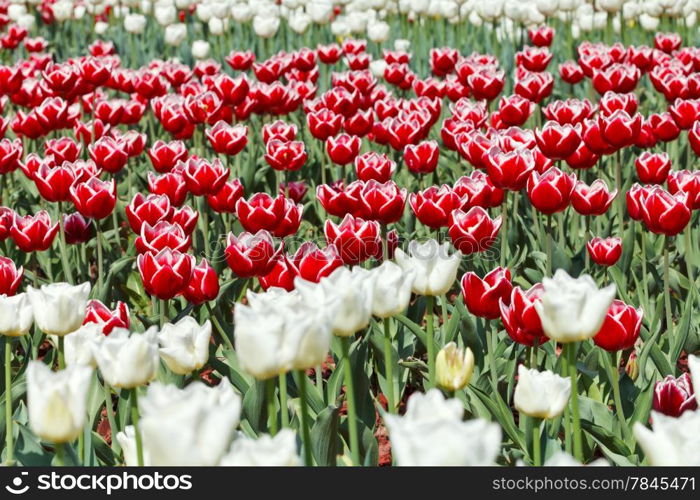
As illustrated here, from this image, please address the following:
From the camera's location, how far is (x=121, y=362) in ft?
6.32

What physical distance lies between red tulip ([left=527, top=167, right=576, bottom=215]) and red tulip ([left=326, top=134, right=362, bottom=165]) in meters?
1.19

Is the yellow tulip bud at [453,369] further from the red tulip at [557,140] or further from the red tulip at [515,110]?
the red tulip at [515,110]

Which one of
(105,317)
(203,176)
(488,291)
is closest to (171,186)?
(203,176)

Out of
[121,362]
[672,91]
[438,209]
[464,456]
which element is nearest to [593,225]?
[672,91]

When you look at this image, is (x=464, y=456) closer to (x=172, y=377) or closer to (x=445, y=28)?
(x=172, y=377)

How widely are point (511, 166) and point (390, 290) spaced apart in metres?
1.37

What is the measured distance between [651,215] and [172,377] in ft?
4.95

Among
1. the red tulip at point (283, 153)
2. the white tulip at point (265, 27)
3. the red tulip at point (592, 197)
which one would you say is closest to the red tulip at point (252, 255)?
the red tulip at point (592, 197)

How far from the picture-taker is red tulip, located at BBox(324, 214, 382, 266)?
3.01 m

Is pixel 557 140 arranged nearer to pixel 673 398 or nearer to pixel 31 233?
pixel 673 398

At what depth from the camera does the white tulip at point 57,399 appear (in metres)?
1.62

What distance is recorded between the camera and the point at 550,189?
10.5 feet
